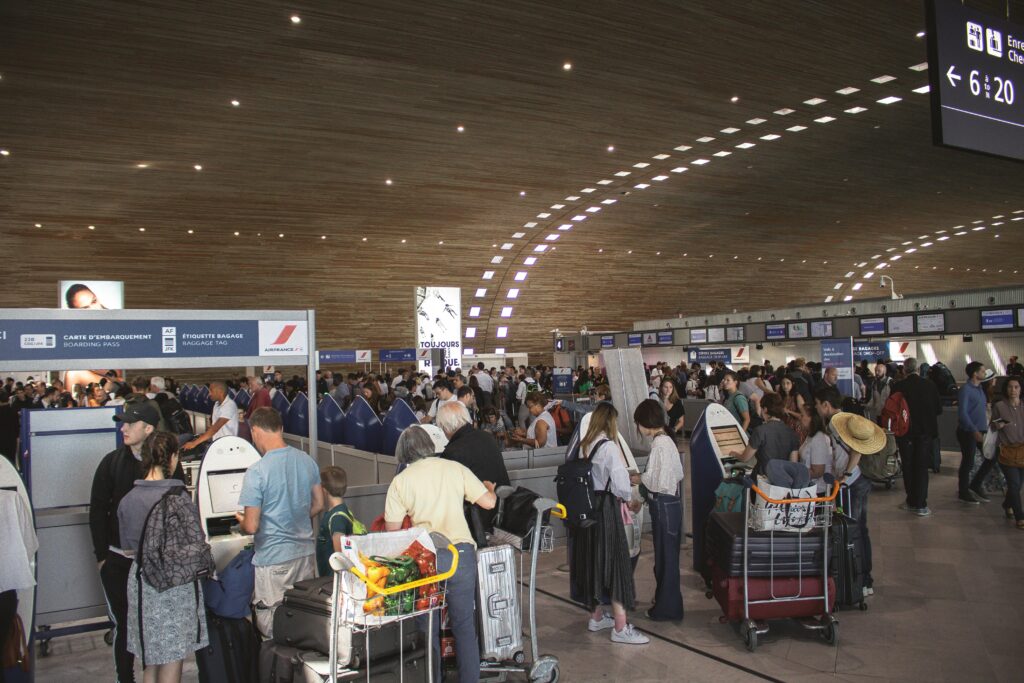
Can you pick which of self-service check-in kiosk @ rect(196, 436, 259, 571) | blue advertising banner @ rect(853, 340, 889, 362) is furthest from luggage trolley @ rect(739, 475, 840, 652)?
blue advertising banner @ rect(853, 340, 889, 362)

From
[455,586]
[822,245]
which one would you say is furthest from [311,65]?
[822,245]

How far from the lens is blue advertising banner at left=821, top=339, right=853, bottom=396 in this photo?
14.8 m

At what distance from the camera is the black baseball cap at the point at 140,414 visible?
4.32 m

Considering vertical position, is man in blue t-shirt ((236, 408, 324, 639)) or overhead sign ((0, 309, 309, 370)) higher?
overhead sign ((0, 309, 309, 370))

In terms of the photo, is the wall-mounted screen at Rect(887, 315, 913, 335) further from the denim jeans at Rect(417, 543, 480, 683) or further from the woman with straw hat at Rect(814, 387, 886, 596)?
the denim jeans at Rect(417, 543, 480, 683)

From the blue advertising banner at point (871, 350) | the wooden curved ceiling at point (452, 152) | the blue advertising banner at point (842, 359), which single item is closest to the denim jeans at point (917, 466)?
the blue advertising banner at point (842, 359)

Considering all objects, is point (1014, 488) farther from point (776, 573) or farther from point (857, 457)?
point (776, 573)

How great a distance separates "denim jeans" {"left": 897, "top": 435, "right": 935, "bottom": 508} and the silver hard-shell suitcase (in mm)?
6416

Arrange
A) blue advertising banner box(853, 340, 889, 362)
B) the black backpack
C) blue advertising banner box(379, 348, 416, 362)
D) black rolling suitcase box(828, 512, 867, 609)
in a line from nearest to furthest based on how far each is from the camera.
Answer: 1. the black backpack
2. black rolling suitcase box(828, 512, 867, 609)
3. blue advertising banner box(853, 340, 889, 362)
4. blue advertising banner box(379, 348, 416, 362)

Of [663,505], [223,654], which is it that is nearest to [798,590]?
[663,505]

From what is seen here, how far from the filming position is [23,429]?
19.0 ft

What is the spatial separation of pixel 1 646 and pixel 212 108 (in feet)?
51.5

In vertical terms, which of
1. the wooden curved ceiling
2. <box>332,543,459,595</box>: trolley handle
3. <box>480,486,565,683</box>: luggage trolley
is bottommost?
<box>480,486,565,683</box>: luggage trolley

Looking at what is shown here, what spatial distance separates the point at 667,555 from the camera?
5.52 m
